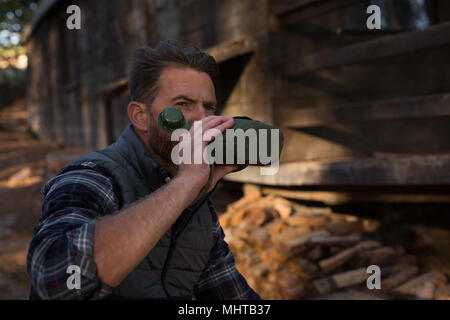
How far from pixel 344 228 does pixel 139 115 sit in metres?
3.17

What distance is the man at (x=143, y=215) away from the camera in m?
1.13

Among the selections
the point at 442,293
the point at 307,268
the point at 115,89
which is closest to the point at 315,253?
the point at 307,268

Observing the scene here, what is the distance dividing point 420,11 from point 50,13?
12783 millimetres

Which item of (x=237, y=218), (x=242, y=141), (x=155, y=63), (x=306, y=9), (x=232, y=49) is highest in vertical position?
(x=306, y=9)

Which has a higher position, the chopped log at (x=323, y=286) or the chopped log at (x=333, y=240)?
the chopped log at (x=333, y=240)

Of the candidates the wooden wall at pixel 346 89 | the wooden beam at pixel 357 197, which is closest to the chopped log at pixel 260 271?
the wooden beam at pixel 357 197

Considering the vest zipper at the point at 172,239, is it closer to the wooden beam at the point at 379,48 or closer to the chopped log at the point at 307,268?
the chopped log at the point at 307,268

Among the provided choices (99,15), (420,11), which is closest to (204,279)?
(420,11)

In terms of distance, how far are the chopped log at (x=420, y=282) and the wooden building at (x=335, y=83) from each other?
844 mm

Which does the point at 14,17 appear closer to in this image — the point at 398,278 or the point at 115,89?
the point at 115,89

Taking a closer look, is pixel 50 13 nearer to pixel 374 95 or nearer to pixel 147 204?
pixel 374 95

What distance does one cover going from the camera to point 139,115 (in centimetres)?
182

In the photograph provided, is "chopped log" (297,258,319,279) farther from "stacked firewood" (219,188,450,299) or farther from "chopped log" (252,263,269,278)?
"chopped log" (252,263,269,278)

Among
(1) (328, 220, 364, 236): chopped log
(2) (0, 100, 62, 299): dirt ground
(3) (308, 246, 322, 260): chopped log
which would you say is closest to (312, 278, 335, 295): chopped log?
(3) (308, 246, 322, 260): chopped log
